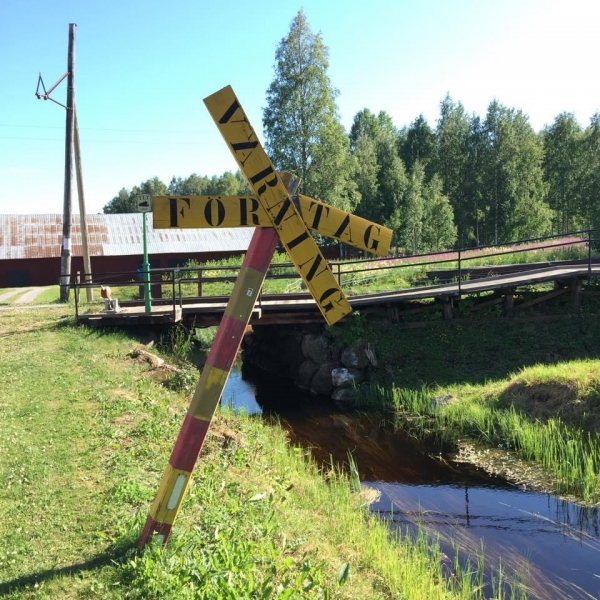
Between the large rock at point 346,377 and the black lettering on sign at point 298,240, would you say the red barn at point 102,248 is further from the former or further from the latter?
the black lettering on sign at point 298,240

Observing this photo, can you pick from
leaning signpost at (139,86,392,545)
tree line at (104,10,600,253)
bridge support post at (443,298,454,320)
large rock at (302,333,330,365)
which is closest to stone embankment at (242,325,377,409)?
large rock at (302,333,330,365)

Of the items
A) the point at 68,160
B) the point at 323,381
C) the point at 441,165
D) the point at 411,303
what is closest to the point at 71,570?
the point at 323,381

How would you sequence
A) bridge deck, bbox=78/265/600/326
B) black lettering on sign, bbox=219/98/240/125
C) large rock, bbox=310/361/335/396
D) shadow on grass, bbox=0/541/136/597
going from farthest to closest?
1. large rock, bbox=310/361/335/396
2. bridge deck, bbox=78/265/600/326
3. shadow on grass, bbox=0/541/136/597
4. black lettering on sign, bbox=219/98/240/125

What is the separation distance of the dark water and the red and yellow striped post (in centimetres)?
375

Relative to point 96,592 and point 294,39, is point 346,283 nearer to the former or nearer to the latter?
point 96,592

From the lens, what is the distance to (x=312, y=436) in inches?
409

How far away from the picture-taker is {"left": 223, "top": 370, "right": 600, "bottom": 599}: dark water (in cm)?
577

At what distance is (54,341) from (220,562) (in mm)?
9051

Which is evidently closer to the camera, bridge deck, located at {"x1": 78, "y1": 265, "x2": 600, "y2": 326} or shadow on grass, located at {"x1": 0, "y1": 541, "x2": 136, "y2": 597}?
shadow on grass, located at {"x1": 0, "y1": 541, "x2": 136, "y2": 597}

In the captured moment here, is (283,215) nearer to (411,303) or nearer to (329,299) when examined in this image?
(329,299)

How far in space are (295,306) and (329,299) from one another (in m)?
10.0

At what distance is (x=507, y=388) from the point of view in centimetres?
1052

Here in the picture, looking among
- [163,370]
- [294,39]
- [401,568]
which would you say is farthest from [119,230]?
[401,568]

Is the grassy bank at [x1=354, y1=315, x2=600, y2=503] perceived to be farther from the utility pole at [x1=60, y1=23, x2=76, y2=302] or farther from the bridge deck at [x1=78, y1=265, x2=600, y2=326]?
the utility pole at [x1=60, y1=23, x2=76, y2=302]
